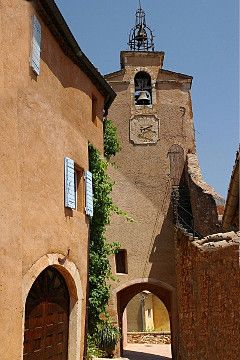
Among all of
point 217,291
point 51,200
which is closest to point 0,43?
point 51,200

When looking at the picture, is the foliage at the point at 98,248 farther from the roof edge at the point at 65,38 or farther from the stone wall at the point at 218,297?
the stone wall at the point at 218,297

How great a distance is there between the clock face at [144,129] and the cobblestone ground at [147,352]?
31.7 feet

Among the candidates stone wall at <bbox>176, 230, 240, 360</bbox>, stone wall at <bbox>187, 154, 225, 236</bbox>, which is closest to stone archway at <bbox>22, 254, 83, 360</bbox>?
stone wall at <bbox>176, 230, 240, 360</bbox>

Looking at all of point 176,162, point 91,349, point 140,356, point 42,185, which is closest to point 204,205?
point 176,162

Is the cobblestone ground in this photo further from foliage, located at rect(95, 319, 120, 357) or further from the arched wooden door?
the arched wooden door

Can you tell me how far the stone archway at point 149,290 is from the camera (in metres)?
17.4

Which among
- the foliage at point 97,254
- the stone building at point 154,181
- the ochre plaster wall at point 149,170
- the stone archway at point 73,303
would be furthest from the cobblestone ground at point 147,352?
the stone archway at point 73,303

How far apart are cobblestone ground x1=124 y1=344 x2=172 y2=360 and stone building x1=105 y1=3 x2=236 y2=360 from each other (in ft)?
6.62

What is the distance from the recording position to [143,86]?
20.5 meters

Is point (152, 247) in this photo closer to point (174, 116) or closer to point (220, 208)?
point (220, 208)

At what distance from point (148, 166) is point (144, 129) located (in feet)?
5.73

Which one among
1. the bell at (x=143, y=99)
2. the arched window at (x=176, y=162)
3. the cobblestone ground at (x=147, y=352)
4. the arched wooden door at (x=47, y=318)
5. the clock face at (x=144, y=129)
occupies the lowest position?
the cobblestone ground at (x=147, y=352)

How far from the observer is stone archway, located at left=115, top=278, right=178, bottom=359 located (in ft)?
57.2

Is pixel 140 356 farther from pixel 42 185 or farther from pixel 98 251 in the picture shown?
pixel 42 185
